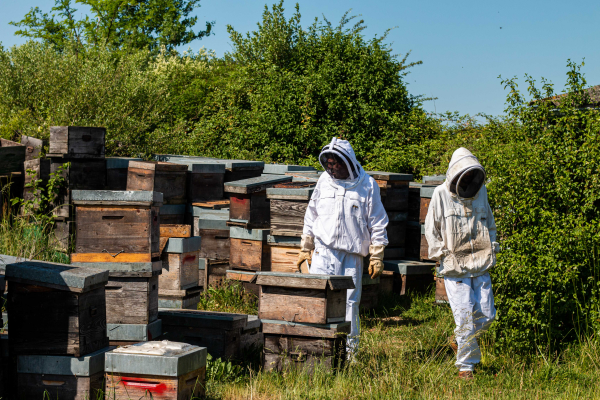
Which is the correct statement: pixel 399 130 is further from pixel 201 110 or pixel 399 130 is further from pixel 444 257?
pixel 444 257

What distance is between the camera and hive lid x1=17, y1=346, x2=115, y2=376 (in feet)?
12.8

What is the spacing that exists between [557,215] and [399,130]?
11.1 meters

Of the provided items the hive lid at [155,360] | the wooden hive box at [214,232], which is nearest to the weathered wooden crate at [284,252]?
the wooden hive box at [214,232]

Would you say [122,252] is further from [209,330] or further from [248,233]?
[248,233]

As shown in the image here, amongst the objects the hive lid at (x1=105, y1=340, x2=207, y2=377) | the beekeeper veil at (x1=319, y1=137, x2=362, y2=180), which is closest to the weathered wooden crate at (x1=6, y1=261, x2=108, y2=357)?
the hive lid at (x1=105, y1=340, x2=207, y2=377)

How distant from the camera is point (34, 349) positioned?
3.95m

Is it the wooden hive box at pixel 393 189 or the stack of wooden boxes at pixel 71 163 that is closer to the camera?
the stack of wooden boxes at pixel 71 163

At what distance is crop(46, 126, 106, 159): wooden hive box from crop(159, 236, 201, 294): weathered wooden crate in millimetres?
2699

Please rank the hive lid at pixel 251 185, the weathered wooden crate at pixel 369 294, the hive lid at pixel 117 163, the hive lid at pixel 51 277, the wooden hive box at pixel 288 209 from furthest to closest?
the hive lid at pixel 117 163 < the weathered wooden crate at pixel 369 294 < the hive lid at pixel 251 185 < the wooden hive box at pixel 288 209 < the hive lid at pixel 51 277

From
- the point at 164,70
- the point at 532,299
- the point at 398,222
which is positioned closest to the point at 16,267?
the point at 532,299

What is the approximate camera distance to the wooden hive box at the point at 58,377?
390 cm

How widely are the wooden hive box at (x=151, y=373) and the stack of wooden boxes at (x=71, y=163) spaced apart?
4.40 m

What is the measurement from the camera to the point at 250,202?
7297 millimetres

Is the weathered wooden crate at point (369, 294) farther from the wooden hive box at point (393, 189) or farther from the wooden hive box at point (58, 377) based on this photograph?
the wooden hive box at point (58, 377)
